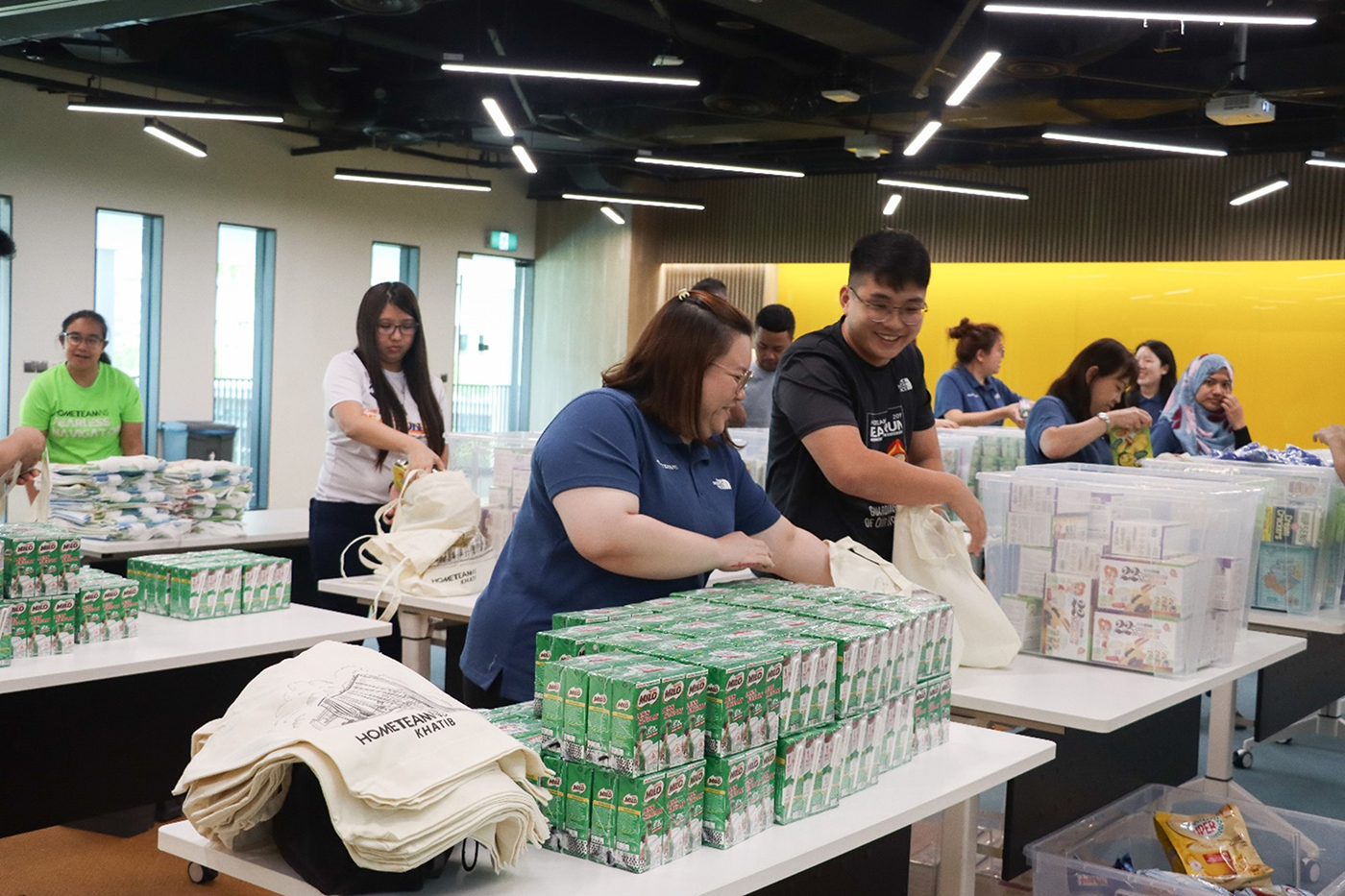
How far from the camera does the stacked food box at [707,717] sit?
1.53 m

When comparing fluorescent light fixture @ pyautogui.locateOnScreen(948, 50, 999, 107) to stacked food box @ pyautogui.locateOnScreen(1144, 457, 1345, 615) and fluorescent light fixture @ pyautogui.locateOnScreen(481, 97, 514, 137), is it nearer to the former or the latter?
fluorescent light fixture @ pyautogui.locateOnScreen(481, 97, 514, 137)

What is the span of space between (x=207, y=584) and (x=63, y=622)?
1.57 ft

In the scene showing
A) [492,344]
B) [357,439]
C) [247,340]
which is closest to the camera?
[357,439]

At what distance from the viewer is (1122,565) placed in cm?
286

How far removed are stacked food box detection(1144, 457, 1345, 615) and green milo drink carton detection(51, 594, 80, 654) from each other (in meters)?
3.04

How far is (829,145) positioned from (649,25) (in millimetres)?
3801

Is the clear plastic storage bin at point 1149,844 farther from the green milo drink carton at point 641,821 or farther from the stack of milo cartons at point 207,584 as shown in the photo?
→ the stack of milo cartons at point 207,584

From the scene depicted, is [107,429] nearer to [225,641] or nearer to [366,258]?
[225,641]

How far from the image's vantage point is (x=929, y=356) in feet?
42.6

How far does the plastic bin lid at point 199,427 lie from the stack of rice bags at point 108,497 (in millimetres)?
5898

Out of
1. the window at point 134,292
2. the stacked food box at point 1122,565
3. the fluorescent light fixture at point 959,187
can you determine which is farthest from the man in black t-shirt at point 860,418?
the window at point 134,292

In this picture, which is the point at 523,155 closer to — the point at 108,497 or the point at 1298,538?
the point at 108,497

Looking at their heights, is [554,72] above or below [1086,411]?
above

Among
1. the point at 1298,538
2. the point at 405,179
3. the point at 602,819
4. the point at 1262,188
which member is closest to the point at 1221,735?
the point at 1298,538
